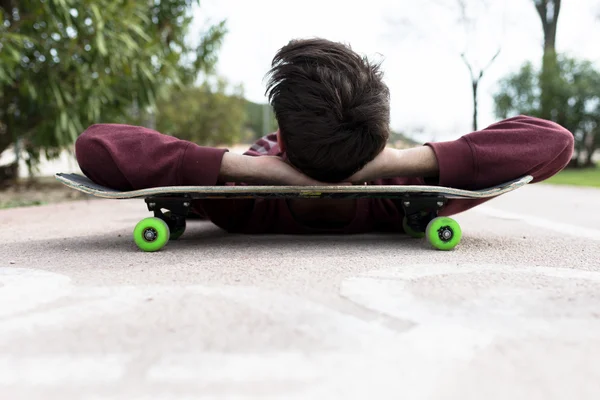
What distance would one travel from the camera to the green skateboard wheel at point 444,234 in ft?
5.68

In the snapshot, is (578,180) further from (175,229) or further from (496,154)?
(175,229)

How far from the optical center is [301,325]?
0.96 metres

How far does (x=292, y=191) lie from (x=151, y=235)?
0.48 m

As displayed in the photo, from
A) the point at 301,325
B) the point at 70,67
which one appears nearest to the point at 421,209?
the point at 301,325

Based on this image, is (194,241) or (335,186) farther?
(194,241)

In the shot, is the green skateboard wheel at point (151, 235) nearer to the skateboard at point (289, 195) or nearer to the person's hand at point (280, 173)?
the skateboard at point (289, 195)

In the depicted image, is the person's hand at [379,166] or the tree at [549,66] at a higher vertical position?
the tree at [549,66]

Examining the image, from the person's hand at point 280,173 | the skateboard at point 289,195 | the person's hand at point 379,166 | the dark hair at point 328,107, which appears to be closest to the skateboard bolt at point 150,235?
the skateboard at point 289,195

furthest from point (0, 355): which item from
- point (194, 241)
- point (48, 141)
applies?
point (48, 141)

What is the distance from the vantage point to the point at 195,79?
7.75 m

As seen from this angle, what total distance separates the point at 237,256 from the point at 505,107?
14.8 m

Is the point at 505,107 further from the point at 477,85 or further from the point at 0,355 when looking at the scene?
the point at 0,355

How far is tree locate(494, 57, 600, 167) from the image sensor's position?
45.0ft

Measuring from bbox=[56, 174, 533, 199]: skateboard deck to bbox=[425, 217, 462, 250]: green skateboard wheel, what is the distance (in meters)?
0.09
